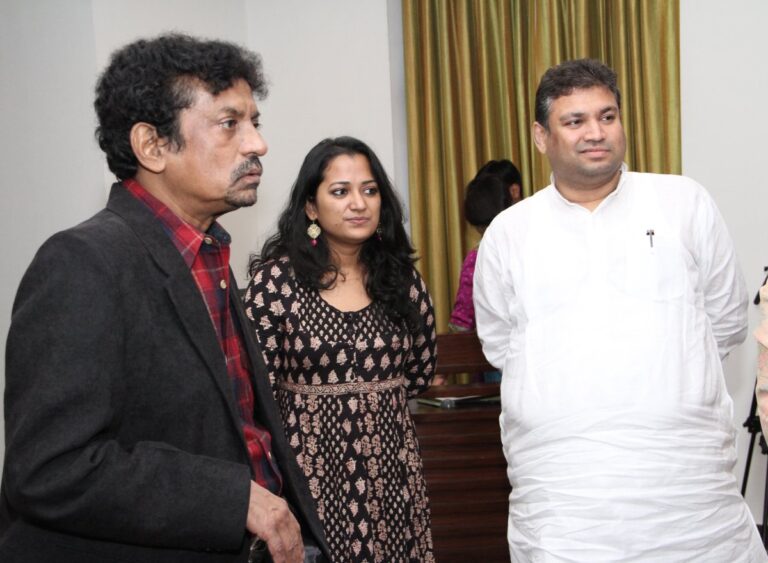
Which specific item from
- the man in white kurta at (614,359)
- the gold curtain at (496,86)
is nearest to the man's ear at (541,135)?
the man in white kurta at (614,359)

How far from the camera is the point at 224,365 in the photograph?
4.57 ft

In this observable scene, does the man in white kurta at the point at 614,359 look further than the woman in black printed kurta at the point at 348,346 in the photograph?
No

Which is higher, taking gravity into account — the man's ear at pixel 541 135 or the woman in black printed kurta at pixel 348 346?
the man's ear at pixel 541 135

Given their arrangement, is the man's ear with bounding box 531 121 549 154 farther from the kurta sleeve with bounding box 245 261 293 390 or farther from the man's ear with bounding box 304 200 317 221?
the kurta sleeve with bounding box 245 261 293 390

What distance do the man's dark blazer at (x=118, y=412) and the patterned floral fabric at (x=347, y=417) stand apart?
3.18 feet

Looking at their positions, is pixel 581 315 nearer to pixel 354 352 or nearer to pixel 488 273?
pixel 488 273

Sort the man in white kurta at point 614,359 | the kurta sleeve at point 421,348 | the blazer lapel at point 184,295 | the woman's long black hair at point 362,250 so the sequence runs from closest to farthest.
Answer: the blazer lapel at point 184,295, the man in white kurta at point 614,359, the woman's long black hair at point 362,250, the kurta sleeve at point 421,348

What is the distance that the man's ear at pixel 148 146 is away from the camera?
147cm

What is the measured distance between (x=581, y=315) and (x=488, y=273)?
412mm

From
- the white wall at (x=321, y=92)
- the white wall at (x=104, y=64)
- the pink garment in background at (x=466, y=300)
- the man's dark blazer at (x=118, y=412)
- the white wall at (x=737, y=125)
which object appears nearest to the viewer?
the man's dark blazer at (x=118, y=412)

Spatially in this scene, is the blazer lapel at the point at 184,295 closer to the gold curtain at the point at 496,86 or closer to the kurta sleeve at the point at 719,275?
the kurta sleeve at the point at 719,275

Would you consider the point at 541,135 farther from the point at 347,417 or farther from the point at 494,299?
the point at 347,417

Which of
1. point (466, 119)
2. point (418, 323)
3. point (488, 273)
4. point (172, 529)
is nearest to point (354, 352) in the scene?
point (418, 323)

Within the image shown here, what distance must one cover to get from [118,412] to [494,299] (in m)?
1.58
